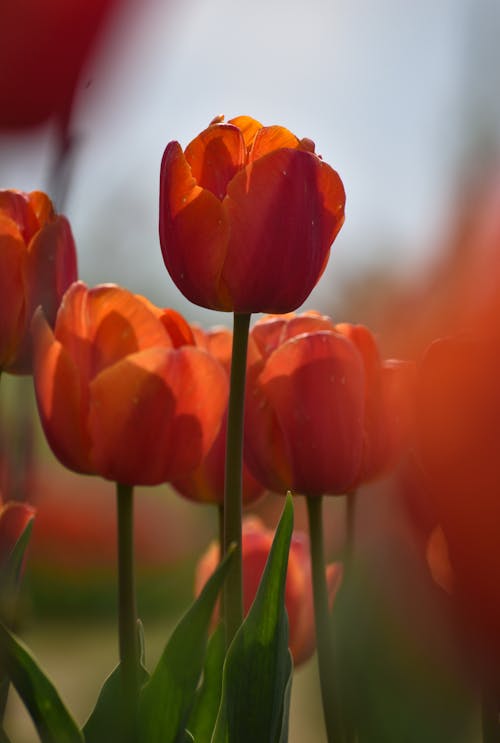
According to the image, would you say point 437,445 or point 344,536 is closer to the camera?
point 437,445

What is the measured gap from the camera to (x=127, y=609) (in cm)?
20

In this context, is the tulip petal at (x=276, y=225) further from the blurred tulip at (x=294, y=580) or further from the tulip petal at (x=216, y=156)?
the blurred tulip at (x=294, y=580)

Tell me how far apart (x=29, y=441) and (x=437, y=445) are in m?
0.07

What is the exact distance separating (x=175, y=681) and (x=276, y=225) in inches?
4.0

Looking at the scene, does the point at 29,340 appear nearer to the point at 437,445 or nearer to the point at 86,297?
the point at 86,297

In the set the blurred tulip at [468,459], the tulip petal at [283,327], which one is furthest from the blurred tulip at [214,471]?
the blurred tulip at [468,459]

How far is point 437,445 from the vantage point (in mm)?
147

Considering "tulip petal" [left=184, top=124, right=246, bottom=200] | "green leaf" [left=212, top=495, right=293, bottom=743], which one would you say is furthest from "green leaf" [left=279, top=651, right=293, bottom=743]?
"tulip petal" [left=184, top=124, right=246, bottom=200]

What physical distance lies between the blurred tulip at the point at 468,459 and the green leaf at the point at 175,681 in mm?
58

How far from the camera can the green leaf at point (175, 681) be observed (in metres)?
0.19

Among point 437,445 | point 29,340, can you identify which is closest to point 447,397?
point 437,445

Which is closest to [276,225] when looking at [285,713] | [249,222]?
[249,222]

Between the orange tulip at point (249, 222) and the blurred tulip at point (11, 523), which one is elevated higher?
the orange tulip at point (249, 222)

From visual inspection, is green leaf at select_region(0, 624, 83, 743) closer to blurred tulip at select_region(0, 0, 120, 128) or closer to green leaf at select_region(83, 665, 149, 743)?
green leaf at select_region(83, 665, 149, 743)
